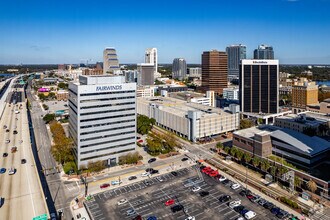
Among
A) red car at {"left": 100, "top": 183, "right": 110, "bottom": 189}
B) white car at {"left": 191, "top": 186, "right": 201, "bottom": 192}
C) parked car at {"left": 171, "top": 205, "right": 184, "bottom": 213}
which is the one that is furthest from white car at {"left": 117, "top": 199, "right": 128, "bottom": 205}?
white car at {"left": 191, "top": 186, "right": 201, "bottom": 192}

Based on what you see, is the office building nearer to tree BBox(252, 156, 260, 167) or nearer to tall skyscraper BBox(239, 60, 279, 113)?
tall skyscraper BBox(239, 60, 279, 113)

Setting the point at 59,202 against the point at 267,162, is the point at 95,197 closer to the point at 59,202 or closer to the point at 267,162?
the point at 59,202

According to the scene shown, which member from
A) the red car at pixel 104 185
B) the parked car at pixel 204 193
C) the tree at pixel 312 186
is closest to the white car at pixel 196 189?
the parked car at pixel 204 193

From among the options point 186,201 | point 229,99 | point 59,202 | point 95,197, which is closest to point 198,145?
point 186,201

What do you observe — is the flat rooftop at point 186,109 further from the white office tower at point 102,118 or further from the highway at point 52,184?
the highway at point 52,184

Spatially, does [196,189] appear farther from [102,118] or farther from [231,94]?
[231,94]
